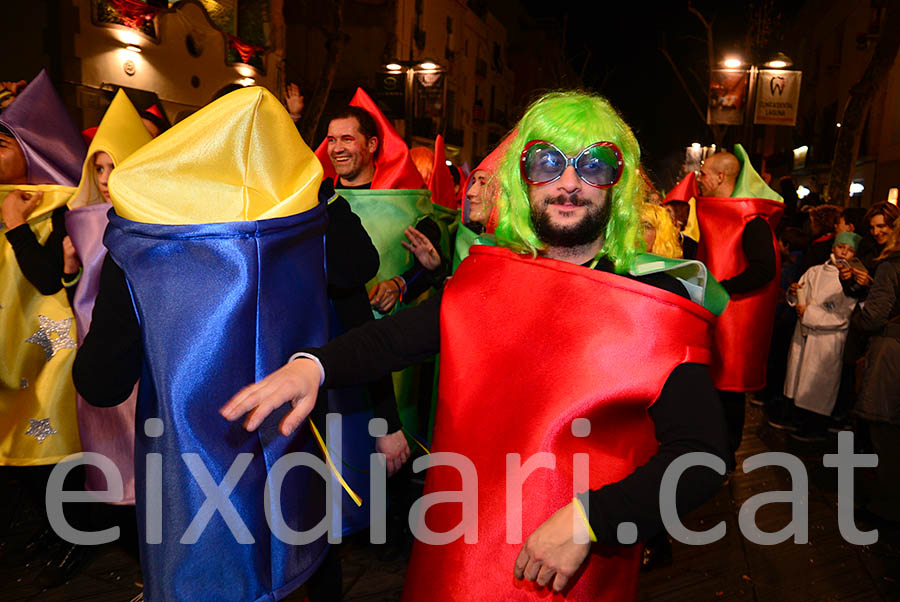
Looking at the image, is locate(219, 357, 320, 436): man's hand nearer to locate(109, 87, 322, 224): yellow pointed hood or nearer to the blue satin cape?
the blue satin cape

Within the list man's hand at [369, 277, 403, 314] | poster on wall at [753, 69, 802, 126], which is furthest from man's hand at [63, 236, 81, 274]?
poster on wall at [753, 69, 802, 126]

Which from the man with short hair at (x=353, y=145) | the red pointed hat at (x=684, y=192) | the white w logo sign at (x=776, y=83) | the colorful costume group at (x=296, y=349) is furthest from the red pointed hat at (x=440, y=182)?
the white w logo sign at (x=776, y=83)

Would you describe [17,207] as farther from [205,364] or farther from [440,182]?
[440,182]

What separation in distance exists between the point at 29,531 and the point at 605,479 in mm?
3958

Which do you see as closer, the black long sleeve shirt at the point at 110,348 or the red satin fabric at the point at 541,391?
the red satin fabric at the point at 541,391

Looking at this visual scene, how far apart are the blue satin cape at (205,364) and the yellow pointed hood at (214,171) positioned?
55mm

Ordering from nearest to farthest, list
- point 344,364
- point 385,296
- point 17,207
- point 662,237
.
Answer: point 344,364 → point 17,207 → point 385,296 → point 662,237

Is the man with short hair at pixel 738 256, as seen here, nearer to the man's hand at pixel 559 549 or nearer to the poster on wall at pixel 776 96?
the man's hand at pixel 559 549

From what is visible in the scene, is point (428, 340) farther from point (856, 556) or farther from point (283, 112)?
point (856, 556)

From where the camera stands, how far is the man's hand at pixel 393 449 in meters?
2.75

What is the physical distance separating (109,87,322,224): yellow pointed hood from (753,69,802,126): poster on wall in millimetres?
14564

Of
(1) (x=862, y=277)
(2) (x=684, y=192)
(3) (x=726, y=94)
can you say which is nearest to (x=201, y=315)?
(1) (x=862, y=277)

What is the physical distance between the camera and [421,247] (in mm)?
4012

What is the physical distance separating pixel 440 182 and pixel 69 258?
2.98 meters
